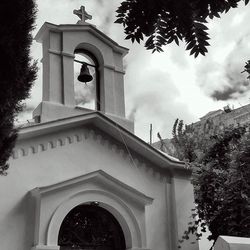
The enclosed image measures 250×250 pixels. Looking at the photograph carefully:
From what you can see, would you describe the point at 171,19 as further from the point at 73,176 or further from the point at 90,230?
the point at 90,230

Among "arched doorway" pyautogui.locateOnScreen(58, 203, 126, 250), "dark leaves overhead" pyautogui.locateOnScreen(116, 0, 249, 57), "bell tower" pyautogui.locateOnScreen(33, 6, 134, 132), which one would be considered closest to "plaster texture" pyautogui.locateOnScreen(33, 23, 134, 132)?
"bell tower" pyautogui.locateOnScreen(33, 6, 134, 132)

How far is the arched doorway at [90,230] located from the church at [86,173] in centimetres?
2

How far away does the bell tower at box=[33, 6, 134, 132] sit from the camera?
8805 mm

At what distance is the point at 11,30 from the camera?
4.45 m

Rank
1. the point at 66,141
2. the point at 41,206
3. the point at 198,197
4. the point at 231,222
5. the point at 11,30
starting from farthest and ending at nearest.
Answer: the point at 198,197, the point at 231,222, the point at 66,141, the point at 41,206, the point at 11,30

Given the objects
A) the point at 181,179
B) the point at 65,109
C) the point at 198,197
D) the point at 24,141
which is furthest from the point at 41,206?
the point at 198,197

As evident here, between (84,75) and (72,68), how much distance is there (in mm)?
264

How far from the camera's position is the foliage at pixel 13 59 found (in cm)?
434

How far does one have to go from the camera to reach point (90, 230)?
825cm

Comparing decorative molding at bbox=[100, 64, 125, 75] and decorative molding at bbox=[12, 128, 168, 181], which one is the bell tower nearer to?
decorative molding at bbox=[100, 64, 125, 75]

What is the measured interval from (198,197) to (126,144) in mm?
2002

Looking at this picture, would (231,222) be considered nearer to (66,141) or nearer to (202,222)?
(202,222)

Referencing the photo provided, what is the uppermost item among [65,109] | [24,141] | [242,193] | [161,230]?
[65,109]

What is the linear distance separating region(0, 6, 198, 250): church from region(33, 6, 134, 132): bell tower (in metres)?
0.02
